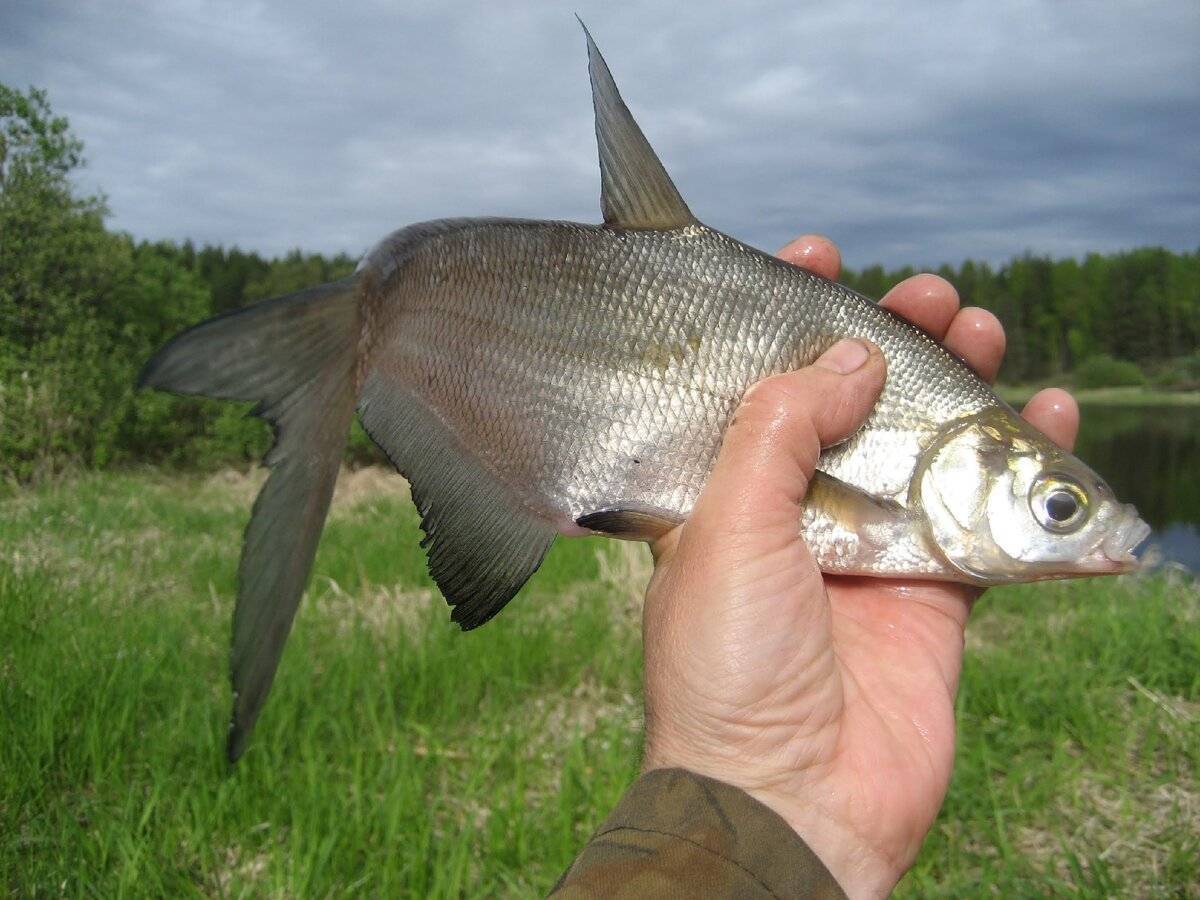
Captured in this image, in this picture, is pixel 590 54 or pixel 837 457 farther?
pixel 837 457

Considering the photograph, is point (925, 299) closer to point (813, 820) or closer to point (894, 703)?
point (894, 703)

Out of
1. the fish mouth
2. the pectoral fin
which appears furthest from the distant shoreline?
the pectoral fin

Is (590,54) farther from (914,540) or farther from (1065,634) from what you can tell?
(1065,634)

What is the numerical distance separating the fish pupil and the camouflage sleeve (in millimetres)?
1027

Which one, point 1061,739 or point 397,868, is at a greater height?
point 1061,739

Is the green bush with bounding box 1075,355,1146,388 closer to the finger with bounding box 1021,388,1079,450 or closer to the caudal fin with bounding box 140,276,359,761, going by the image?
the finger with bounding box 1021,388,1079,450

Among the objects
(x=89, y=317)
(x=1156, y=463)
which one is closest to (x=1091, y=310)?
(x=1156, y=463)

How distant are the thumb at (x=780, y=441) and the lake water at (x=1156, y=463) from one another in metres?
10.6

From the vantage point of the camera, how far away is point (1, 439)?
11570 mm

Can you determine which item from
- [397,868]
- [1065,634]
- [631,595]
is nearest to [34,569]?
[397,868]

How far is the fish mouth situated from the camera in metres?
2.17

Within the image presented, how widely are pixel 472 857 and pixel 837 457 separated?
2.35 m

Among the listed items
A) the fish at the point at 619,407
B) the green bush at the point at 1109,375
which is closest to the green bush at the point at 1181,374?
the green bush at the point at 1109,375

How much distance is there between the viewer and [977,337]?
287cm
